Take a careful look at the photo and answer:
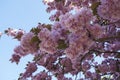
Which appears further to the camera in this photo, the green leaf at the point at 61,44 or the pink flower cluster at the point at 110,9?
the green leaf at the point at 61,44

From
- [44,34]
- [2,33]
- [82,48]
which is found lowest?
[82,48]

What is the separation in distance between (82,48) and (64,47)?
0.41 m

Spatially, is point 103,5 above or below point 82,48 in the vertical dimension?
above

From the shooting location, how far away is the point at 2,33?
35.9ft

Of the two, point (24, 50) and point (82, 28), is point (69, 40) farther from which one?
point (24, 50)

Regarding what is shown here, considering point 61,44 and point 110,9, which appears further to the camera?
point 61,44

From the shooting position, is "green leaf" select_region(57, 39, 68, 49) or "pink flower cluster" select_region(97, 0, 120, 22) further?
"green leaf" select_region(57, 39, 68, 49)

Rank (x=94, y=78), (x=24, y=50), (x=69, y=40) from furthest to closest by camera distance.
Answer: (x=94, y=78) < (x=24, y=50) < (x=69, y=40)

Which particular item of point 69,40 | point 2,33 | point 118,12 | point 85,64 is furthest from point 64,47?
point 2,33

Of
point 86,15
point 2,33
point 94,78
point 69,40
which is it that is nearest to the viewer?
point 86,15

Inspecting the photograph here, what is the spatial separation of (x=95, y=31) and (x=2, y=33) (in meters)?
6.84

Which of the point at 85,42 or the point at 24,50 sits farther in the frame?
the point at 24,50

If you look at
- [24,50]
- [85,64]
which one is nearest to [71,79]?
[85,64]

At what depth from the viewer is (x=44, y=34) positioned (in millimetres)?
4855
